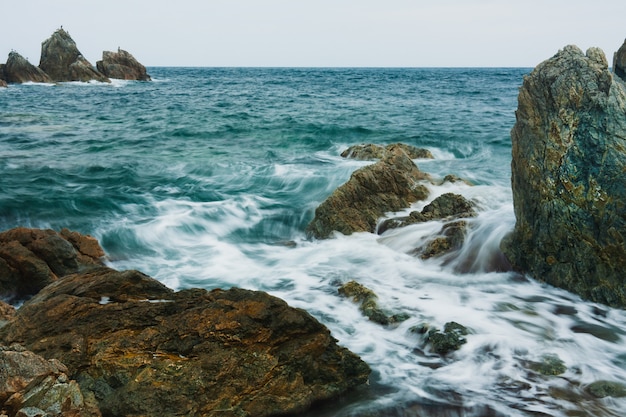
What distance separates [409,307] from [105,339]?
4118 millimetres

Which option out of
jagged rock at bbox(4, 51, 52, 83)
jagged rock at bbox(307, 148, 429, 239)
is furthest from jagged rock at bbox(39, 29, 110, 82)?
jagged rock at bbox(307, 148, 429, 239)

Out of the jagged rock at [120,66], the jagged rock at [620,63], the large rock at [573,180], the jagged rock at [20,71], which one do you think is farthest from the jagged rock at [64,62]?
the large rock at [573,180]

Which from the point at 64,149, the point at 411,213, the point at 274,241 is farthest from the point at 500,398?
the point at 64,149

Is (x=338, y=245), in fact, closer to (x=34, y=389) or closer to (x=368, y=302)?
(x=368, y=302)

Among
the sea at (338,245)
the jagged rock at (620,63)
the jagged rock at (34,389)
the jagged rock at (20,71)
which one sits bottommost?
the sea at (338,245)

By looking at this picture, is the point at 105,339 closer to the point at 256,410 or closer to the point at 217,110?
the point at 256,410

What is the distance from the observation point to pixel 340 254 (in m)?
9.55

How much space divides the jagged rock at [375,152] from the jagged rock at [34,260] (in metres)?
10.8

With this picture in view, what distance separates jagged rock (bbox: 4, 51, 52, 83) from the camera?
207 ft

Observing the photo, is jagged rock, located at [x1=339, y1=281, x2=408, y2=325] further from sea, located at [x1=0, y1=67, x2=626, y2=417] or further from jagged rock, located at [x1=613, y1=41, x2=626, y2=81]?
jagged rock, located at [x1=613, y1=41, x2=626, y2=81]

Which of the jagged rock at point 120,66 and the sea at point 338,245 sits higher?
the jagged rock at point 120,66

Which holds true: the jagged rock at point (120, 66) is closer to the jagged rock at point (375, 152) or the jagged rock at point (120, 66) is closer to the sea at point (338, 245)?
the sea at point (338, 245)

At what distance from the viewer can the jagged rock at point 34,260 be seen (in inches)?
299

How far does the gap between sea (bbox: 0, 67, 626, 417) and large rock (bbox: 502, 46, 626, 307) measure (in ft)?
1.21
